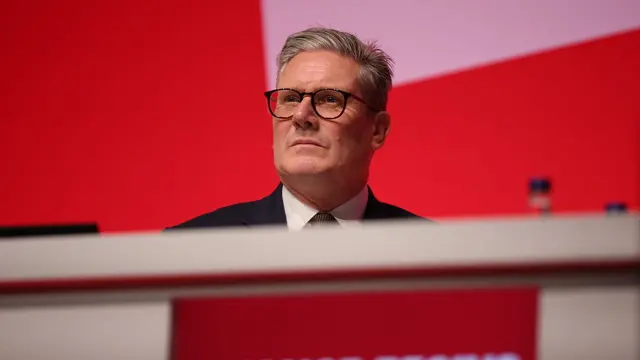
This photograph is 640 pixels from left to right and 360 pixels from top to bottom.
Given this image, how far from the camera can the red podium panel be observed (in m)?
0.84

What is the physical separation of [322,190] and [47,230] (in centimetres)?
91

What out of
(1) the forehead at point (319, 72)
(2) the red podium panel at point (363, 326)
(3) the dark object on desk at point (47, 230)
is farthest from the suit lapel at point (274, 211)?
(2) the red podium panel at point (363, 326)

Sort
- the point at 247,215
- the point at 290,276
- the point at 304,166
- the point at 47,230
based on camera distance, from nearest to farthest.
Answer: the point at 290,276, the point at 47,230, the point at 304,166, the point at 247,215

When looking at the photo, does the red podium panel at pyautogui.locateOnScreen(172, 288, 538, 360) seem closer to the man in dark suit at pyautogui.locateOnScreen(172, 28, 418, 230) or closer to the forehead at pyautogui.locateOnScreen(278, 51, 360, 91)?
the man in dark suit at pyautogui.locateOnScreen(172, 28, 418, 230)

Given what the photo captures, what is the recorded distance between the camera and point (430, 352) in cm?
85

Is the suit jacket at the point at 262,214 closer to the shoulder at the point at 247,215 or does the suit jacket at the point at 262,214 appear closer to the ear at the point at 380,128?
the shoulder at the point at 247,215

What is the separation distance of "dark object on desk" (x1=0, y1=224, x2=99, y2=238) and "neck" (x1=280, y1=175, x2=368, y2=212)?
0.86m

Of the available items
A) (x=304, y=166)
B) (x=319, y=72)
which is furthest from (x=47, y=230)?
(x=319, y=72)

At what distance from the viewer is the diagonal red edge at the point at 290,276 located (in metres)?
0.82

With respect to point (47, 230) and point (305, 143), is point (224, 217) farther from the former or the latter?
point (47, 230)

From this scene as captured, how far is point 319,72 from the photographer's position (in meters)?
1.91

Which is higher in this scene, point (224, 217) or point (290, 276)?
point (290, 276)

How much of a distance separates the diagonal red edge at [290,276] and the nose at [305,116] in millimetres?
998

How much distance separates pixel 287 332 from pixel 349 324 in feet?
0.22
